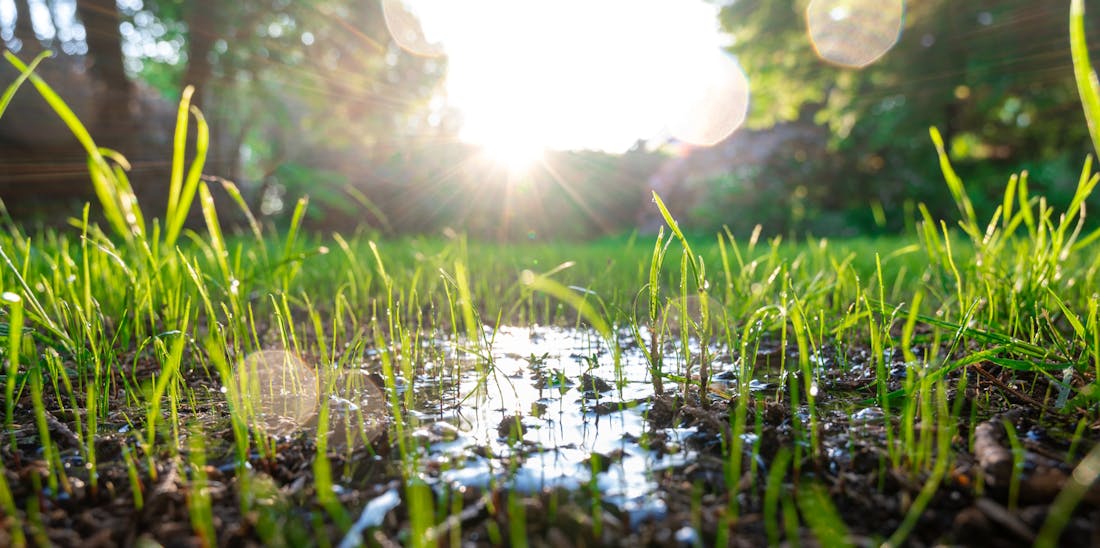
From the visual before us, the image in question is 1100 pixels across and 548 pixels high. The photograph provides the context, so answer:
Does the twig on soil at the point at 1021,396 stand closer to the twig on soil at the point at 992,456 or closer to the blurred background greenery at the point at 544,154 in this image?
the twig on soil at the point at 992,456

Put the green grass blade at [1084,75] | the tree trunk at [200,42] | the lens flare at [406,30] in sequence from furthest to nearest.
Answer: the lens flare at [406,30] → the tree trunk at [200,42] → the green grass blade at [1084,75]

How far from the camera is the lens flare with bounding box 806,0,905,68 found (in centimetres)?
862

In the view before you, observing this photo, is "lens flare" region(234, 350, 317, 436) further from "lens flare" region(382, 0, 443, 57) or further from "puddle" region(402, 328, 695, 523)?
"lens flare" region(382, 0, 443, 57)

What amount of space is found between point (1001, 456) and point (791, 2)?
33.5 ft

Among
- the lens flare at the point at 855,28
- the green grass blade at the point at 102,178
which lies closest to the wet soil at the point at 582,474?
the green grass blade at the point at 102,178

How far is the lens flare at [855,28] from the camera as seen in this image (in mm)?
8617

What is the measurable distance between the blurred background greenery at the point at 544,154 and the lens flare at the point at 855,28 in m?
0.16

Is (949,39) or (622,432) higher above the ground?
(949,39)

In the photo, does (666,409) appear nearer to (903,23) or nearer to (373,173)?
(903,23)

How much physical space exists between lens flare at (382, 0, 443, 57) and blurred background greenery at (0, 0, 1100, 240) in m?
0.14

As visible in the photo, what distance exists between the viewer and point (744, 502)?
0.78 meters

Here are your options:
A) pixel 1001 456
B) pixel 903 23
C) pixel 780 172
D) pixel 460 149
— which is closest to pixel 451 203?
pixel 460 149

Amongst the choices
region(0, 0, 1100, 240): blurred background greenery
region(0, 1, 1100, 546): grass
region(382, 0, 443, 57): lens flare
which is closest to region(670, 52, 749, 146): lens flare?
region(0, 0, 1100, 240): blurred background greenery

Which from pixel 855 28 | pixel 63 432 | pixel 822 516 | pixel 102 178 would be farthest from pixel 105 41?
pixel 855 28
